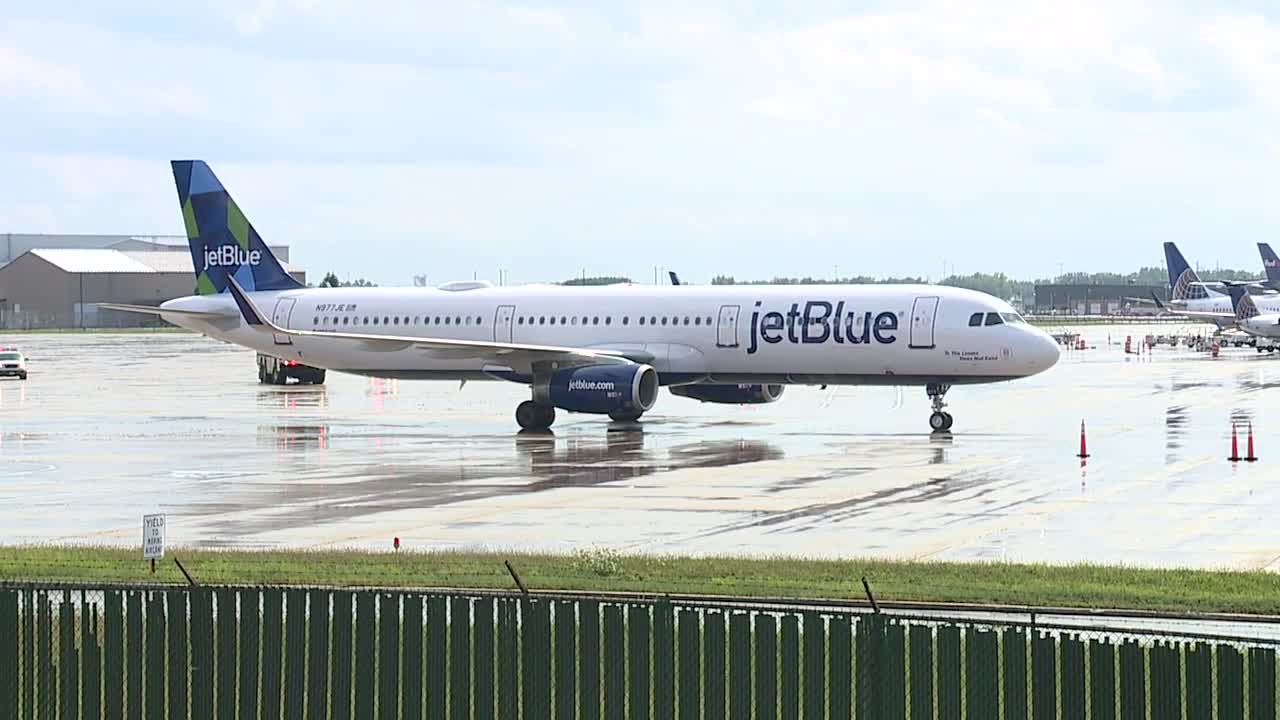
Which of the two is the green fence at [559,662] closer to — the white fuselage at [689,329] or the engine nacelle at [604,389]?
the engine nacelle at [604,389]

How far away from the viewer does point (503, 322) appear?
52219mm

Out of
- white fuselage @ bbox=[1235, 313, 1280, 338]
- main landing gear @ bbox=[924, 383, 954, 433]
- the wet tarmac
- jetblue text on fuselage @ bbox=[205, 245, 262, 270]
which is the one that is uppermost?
jetblue text on fuselage @ bbox=[205, 245, 262, 270]

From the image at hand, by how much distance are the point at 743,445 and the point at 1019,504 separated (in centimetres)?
1259

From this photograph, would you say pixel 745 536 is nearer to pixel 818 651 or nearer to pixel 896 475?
pixel 896 475

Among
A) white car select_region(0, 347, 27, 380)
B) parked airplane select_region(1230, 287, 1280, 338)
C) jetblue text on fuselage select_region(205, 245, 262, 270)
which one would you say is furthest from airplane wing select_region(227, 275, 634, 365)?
parked airplane select_region(1230, 287, 1280, 338)

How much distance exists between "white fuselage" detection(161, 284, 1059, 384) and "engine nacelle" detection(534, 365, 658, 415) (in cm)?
279

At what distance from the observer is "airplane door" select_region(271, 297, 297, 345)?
2145 inches

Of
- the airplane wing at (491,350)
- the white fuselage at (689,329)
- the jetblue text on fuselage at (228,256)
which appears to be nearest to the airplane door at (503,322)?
the white fuselage at (689,329)

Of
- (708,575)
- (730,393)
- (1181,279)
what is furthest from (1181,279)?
(708,575)

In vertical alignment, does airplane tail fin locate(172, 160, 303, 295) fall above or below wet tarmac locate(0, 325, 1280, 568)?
above

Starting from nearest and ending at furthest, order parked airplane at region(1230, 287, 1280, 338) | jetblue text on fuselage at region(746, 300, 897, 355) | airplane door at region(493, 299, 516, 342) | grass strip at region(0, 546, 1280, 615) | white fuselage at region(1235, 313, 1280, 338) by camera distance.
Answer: grass strip at region(0, 546, 1280, 615), jetblue text on fuselage at region(746, 300, 897, 355), airplane door at region(493, 299, 516, 342), white fuselage at region(1235, 313, 1280, 338), parked airplane at region(1230, 287, 1280, 338)

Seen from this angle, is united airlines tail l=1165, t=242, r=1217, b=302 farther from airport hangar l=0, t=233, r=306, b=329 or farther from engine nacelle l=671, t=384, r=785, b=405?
engine nacelle l=671, t=384, r=785, b=405

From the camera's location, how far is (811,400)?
5953cm

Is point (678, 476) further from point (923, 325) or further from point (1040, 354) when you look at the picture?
point (1040, 354)
